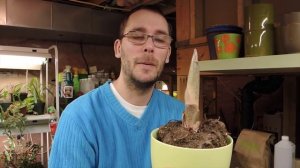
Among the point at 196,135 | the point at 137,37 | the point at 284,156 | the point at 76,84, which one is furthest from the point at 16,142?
the point at 196,135

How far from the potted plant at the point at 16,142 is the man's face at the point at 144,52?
1.64 meters

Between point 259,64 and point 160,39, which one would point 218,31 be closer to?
point 259,64

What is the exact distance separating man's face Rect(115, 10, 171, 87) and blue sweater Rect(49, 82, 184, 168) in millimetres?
132

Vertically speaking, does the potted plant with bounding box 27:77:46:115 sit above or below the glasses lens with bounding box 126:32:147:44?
below

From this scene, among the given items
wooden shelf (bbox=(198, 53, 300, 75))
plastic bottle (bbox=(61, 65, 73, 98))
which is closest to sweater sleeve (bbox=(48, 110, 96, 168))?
wooden shelf (bbox=(198, 53, 300, 75))

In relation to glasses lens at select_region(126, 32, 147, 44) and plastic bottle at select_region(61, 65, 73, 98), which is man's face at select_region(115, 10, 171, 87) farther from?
plastic bottle at select_region(61, 65, 73, 98)

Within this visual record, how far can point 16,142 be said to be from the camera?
2.33 metres

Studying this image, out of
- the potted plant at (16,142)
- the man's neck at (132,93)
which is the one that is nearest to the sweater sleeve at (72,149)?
the man's neck at (132,93)

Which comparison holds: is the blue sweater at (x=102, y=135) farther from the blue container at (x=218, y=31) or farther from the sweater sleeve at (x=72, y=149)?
the blue container at (x=218, y=31)

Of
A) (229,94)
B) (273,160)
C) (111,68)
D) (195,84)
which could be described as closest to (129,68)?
(195,84)

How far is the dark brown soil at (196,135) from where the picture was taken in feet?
1.28

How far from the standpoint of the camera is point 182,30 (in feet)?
6.01

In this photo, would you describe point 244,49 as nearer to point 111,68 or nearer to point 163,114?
point 163,114

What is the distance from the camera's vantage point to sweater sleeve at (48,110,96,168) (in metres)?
0.76
